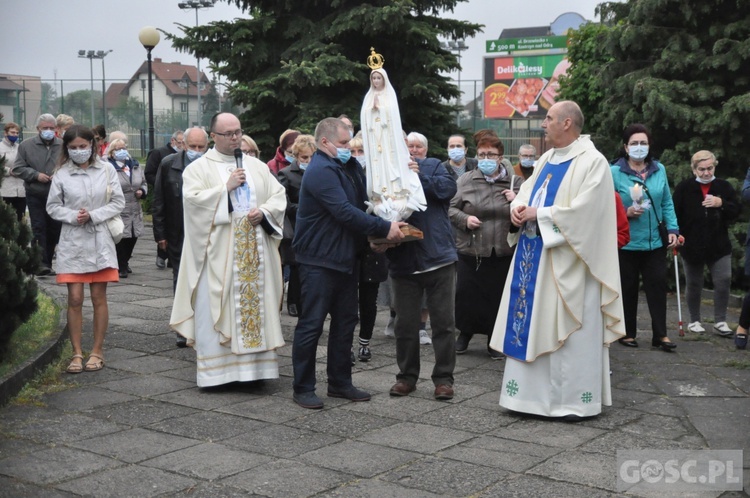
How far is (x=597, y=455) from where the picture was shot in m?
6.08

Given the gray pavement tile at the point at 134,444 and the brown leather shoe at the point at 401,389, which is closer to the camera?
the gray pavement tile at the point at 134,444

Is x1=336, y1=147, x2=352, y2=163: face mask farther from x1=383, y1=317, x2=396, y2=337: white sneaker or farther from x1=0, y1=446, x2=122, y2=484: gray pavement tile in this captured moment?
x1=383, y1=317, x2=396, y2=337: white sneaker

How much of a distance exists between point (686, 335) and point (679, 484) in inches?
196

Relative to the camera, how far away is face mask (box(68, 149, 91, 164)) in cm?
817

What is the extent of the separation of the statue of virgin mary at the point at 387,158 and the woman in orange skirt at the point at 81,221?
2.33 metres

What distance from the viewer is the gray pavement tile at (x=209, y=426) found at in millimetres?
6484

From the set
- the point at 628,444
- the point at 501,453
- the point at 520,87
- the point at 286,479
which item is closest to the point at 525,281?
the point at 628,444

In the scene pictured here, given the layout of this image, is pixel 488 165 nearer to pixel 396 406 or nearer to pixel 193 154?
pixel 396 406

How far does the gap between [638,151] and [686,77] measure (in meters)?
4.83

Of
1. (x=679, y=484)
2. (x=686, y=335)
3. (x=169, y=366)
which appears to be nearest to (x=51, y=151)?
(x=169, y=366)

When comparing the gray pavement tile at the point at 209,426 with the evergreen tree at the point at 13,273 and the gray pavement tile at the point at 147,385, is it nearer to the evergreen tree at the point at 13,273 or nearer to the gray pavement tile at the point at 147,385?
the gray pavement tile at the point at 147,385

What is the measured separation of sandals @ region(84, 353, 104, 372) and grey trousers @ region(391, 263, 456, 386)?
2.48 meters

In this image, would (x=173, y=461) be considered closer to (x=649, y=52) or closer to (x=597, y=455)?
(x=597, y=455)

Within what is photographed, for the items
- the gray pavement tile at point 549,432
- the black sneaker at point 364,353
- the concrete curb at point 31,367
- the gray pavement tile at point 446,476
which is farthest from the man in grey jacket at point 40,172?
the gray pavement tile at point 446,476
